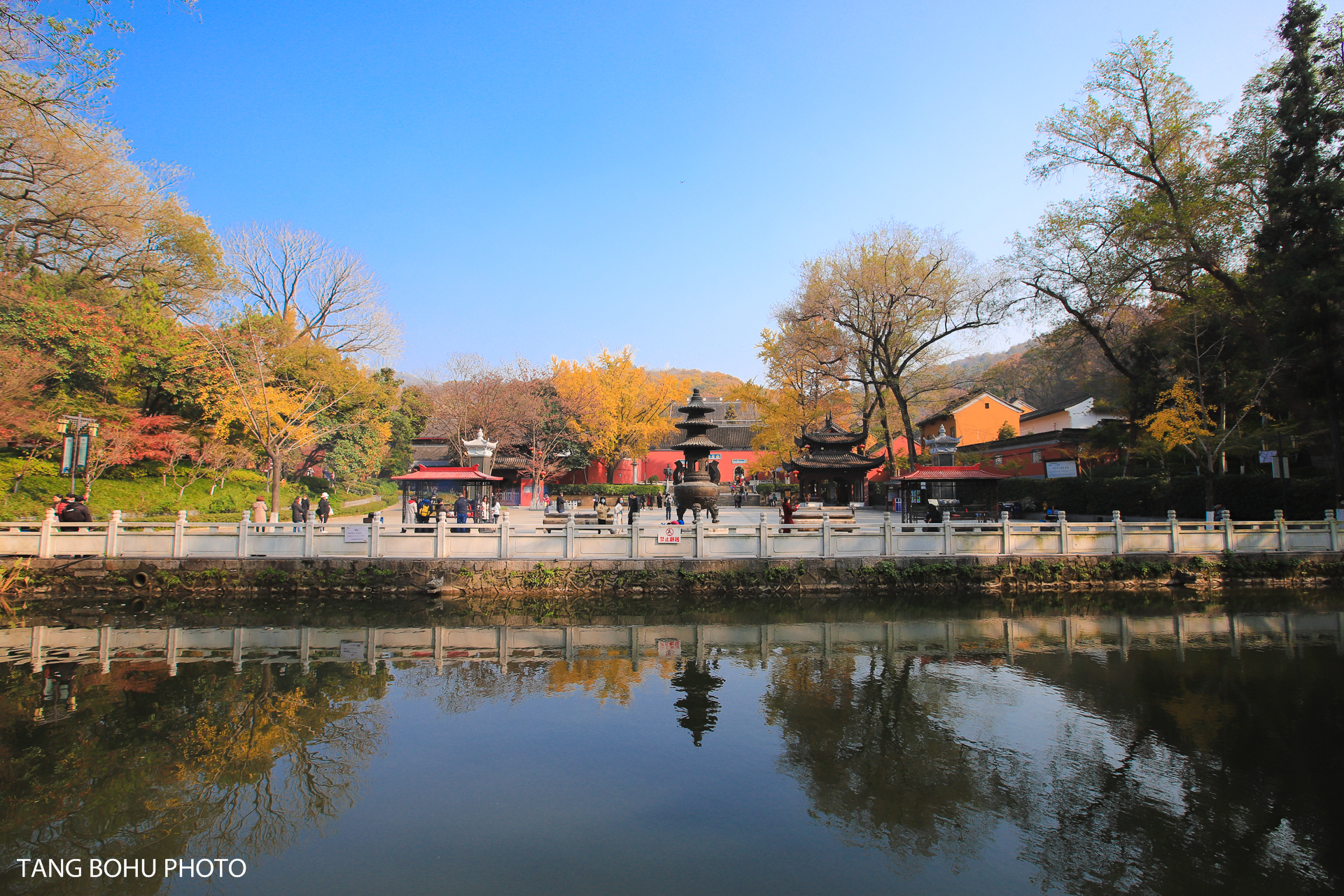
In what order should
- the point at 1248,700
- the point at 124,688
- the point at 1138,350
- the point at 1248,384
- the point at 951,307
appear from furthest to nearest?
the point at 951,307 → the point at 1138,350 → the point at 1248,384 → the point at 124,688 → the point at 1248,700

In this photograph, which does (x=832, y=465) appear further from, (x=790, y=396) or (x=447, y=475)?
(x=447, y=475)

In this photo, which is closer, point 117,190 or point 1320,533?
point 1320,533

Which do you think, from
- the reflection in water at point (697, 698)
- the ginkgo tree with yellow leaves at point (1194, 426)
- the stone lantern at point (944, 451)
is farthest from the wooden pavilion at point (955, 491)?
the reflection in water at point (697, 698)

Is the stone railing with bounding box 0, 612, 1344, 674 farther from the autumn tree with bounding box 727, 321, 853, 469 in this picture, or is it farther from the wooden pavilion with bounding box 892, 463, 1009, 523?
the autumn tree with bounding box 727, 321, 853, 469

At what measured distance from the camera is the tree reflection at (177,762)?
15.8 ft

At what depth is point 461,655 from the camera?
9.89 meters

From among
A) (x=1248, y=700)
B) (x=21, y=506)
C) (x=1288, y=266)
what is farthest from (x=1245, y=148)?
(x=21, y=506)

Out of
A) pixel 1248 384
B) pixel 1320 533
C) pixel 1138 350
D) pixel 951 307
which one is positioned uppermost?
pixel 951 307

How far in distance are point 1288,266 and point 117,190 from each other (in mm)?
32439

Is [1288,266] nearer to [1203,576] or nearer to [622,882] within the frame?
[1203,576]

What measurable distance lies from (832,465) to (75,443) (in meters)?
23.8

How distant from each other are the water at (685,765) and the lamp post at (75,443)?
649cm

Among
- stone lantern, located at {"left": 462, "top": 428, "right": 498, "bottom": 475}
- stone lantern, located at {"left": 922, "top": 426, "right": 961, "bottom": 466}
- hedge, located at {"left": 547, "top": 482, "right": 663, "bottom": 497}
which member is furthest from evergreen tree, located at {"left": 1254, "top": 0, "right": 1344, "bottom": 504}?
hedge, located at {"left": 547, "top": 482, "right": 663, "bottom": 497}

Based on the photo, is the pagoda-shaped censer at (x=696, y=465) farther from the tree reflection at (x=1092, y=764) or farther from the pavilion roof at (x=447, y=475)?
the tree reflection at (x=1092, y=764)
